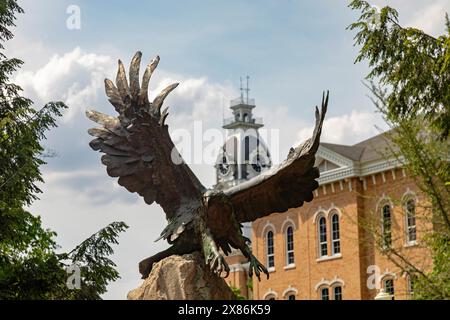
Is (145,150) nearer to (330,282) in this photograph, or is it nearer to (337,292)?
(337,292)

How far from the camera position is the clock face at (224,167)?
81.4m

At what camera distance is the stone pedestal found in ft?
38.0

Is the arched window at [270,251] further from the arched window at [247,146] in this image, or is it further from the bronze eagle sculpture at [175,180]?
the arched window at [247,146]

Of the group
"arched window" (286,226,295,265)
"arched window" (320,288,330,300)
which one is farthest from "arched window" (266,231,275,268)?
"arched window" (320,288,330,300)

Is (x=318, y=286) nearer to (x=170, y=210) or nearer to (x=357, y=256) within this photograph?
(x=357, y=256)

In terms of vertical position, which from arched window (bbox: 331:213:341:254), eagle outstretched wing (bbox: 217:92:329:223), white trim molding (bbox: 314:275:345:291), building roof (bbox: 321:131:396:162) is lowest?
eagle outstretched wing (bbox: 217:92:329:223)

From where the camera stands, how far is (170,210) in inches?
482

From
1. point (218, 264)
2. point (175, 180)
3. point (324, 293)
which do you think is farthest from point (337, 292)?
point (218, 264)

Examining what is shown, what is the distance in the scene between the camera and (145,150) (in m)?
12.1

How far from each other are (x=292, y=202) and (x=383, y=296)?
1191cm

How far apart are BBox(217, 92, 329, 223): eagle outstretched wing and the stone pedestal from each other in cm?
87

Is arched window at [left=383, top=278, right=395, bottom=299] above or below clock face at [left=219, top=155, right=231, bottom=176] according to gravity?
below

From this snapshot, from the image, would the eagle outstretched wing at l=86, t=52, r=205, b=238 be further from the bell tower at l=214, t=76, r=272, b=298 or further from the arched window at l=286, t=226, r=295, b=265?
the bell tower at l=214, t=76, r=272, b=298
